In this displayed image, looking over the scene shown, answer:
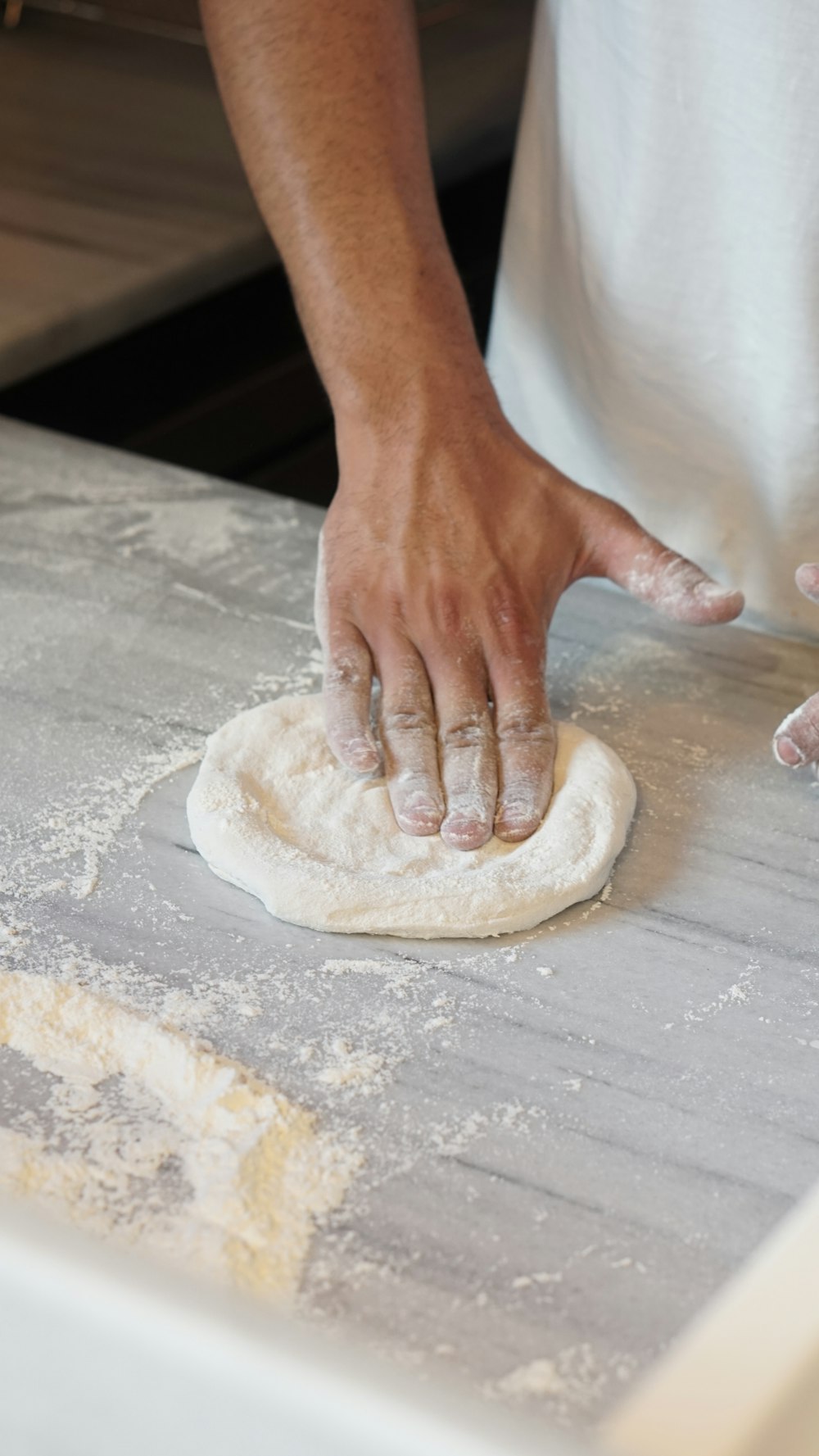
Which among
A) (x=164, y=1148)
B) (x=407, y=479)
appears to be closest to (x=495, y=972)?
(x=164, y=1148)

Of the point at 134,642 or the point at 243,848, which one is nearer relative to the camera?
the point at 243,848

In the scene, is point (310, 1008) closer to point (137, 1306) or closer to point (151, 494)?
point (137, 1306)

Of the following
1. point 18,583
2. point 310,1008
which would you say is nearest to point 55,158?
point 18,583

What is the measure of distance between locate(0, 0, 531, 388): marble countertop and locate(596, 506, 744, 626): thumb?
0.83 meters

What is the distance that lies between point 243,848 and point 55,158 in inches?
61.6

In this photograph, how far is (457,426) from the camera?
1234 millimetres

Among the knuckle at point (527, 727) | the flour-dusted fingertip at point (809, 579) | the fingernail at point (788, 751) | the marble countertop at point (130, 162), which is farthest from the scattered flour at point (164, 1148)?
the marble countertop at point (130, 162)

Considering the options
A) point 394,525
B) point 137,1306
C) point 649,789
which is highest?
→ point 137,1306

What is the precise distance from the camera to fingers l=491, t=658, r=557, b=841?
3.42 feet

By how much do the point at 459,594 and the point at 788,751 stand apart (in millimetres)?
304

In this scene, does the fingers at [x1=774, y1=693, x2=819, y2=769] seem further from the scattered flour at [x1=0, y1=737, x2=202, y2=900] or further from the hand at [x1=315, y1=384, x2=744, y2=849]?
the scattered flour at [x1=0, y1=737, x2=202, y2=900]

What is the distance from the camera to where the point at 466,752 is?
1.08 metres

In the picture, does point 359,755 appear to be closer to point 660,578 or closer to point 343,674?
point 343,674

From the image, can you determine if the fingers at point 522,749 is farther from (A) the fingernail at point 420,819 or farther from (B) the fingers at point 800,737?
(B) the fingers at point 800,737
